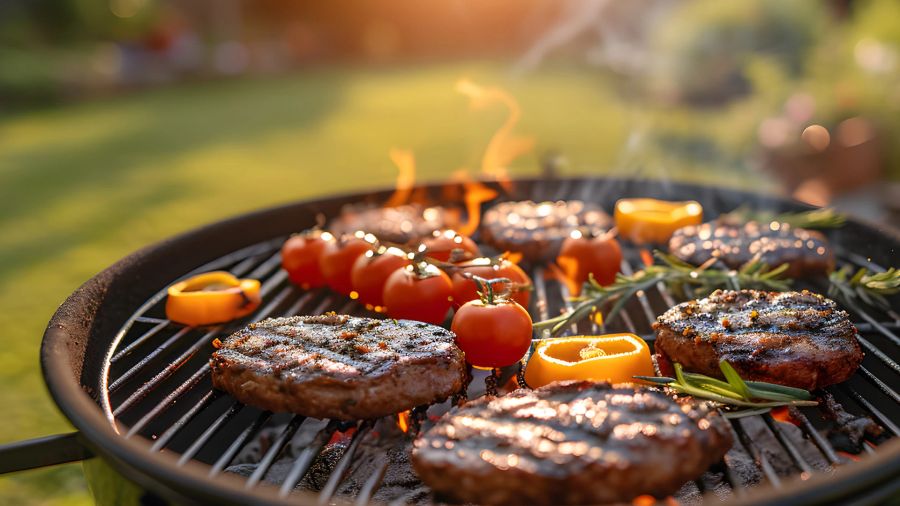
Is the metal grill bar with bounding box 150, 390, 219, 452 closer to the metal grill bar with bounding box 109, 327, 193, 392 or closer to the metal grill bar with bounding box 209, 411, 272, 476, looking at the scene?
the metal grill bar with bounding box 209, 411, 272, 476

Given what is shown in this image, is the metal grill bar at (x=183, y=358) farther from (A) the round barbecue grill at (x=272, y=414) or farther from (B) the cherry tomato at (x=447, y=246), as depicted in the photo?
(B) the cherry tomato at (x=447, y=246)

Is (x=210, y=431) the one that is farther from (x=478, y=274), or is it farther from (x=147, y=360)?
(x=478, y=274)

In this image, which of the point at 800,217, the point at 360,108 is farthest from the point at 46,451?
the point at 360,108

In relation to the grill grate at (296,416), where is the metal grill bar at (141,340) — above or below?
above

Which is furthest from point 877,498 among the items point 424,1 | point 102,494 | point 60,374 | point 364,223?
point 424,1

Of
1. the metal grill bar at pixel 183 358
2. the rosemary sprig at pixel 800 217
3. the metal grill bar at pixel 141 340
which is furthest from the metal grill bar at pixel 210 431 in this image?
the rosemary sprig at pixel 800 217

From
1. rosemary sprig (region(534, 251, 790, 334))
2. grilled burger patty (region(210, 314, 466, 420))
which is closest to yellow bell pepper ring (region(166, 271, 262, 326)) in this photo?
grilled burger patty (region(210, 314, 466, 420))
